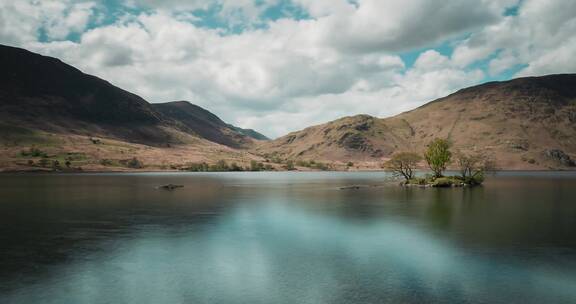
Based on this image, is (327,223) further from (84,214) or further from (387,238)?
(84,214)

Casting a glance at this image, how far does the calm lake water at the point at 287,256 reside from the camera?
2844 centimetres

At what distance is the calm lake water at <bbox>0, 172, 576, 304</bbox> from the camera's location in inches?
1120

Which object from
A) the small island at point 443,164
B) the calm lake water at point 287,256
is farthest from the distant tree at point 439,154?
the calm lake water at point 287,256

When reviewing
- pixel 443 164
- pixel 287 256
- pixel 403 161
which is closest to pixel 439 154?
pixel 443 164

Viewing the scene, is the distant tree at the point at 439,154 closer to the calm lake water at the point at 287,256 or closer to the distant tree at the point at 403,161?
the distant tree at the point at 403,161

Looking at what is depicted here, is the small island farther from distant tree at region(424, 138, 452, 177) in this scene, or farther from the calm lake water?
the calm lake water

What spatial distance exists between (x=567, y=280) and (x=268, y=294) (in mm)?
23230

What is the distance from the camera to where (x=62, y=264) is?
3622 cm

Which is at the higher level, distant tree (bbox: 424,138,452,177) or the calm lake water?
distant tree (bbox: 424,138,452,177)

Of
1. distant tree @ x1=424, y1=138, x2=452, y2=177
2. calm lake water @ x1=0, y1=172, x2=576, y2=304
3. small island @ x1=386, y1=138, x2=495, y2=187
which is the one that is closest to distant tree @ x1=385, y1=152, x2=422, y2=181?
small island @ x1=386, y1=138, x2=495, y2=187

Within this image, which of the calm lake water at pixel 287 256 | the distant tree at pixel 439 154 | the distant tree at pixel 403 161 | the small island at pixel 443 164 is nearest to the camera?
the calm lake water at pixel 287 256

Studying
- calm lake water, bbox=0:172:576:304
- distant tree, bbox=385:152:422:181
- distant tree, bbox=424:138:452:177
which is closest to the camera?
calm lake water, bbox=0:172:576:304

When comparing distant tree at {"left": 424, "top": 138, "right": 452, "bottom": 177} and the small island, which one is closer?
the small island

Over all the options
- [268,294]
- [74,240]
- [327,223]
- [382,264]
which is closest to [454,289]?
[382,264]
